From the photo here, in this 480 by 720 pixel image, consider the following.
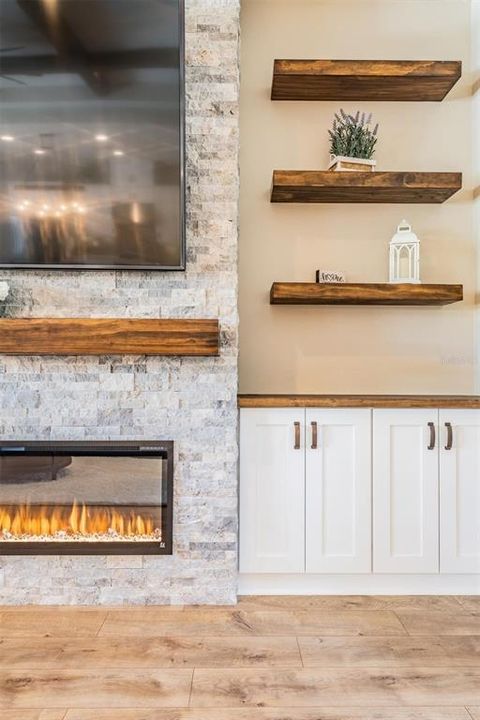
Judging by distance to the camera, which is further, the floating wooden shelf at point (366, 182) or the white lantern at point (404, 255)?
the white lantern at point (404, 255)

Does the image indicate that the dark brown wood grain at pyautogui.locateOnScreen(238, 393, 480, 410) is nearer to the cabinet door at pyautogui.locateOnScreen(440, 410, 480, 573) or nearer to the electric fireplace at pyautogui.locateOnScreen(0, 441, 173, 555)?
the cabinet door at pyautogui.locateOnScreen(440, 410, 480, 573)

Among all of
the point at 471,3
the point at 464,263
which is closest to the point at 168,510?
the point at 464,263

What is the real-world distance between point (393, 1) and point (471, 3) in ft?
1.42

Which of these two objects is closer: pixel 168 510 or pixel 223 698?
pixel 223 698

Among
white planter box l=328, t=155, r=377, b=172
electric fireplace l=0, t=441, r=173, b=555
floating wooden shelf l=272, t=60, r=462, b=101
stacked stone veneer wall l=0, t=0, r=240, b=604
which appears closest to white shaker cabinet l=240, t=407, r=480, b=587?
stacked stone veneer wall l=0, t=0, r=240, b=604

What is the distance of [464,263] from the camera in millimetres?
2836

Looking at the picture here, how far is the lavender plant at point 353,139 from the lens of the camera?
102 inches

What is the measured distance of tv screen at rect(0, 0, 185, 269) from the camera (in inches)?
89.4

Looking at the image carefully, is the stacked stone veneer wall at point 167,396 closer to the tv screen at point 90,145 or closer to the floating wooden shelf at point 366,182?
the tv screen at point 90,145

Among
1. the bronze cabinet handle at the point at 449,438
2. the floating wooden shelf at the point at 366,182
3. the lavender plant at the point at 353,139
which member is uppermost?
the lavender plant at the point at 353,139

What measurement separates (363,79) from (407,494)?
2.03 metres

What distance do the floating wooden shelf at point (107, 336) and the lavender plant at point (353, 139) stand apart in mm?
1184

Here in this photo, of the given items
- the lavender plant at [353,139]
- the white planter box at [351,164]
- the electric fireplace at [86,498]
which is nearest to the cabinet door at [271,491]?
the electric fireplace at [86,498]

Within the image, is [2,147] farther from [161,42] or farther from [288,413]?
[288,413]
